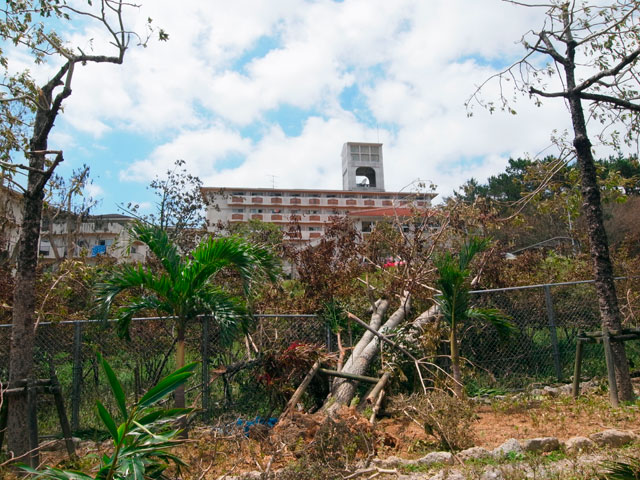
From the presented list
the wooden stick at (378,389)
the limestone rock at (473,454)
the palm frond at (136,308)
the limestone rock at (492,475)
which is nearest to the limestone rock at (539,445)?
the limestone rock at (473,454)

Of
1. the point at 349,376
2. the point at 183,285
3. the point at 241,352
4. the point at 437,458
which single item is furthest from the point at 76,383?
the point at 437,458

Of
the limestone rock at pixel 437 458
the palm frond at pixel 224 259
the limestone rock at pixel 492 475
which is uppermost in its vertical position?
the palm frond at pixel 224 259

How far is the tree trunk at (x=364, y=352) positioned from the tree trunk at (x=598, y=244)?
10.1 feet

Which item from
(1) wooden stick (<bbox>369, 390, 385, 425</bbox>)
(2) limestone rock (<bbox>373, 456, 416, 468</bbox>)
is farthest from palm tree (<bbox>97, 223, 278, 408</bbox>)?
(2) limestone rock (<bbox>373, 456, 416, 468</bbox>)

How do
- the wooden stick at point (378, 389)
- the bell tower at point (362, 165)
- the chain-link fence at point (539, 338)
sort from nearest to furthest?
the wooden stick at point (378, 389), the chain-link fence at point (539, 338), the bell tower at point (362, 165)

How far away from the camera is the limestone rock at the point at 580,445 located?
4.39 m

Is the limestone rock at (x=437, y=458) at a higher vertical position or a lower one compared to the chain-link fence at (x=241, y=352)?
lower

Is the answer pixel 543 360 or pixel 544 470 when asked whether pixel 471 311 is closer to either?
pixel 543 360

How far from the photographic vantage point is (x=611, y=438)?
176 inches

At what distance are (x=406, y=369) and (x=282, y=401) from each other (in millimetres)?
1973

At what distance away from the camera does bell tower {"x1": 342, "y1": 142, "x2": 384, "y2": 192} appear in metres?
84.1

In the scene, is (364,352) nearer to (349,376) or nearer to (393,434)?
(349,376)

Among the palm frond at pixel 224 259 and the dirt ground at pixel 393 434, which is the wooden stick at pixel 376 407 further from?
the palm frond at pixel 224 259

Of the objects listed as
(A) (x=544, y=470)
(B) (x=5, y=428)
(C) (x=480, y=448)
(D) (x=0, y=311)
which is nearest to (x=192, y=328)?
(B) (x=5, y=428)
